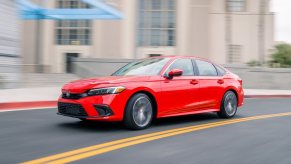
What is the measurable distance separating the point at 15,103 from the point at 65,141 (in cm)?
607

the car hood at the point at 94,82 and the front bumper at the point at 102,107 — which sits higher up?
the car hood at the point at 94,82

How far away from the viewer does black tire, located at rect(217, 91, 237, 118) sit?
33.0ft

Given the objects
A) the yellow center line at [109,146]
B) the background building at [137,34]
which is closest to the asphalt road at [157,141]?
the yellow center line at [109,146]

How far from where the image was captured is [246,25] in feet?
168

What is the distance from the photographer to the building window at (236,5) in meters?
51.5

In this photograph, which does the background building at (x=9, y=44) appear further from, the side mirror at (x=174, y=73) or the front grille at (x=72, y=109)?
the side mirror at (x=174, y=73)

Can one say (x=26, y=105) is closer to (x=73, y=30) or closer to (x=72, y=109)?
(x=72, y=109)

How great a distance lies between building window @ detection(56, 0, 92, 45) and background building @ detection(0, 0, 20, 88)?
2864cm

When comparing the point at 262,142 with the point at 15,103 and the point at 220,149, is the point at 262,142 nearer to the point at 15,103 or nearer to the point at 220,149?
the point at 220,149

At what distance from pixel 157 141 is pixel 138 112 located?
3.40 feet

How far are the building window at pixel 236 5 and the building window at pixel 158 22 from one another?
7.07 meters

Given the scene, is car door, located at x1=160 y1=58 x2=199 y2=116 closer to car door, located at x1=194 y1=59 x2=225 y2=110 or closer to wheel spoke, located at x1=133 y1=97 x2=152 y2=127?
car door, located at x1=194 y1=59 x2=225 y2=110

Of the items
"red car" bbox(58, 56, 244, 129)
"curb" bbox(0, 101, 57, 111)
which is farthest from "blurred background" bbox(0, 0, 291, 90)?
"red car" bbox(58, 56, 244, 129)

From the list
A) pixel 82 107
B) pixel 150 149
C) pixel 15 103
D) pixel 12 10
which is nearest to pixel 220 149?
pixel 150 149
